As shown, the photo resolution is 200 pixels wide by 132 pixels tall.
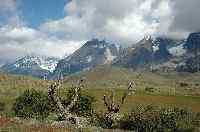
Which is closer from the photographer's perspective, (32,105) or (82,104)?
(82,104)

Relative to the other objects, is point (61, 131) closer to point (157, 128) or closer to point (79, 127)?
point (79, 127)

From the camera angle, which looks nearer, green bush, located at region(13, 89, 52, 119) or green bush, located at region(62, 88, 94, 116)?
green bush, located at region(62, 88, 94, 116)

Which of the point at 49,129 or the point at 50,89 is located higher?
the point at 50,89

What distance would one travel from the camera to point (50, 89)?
21.1 m

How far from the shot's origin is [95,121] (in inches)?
1667

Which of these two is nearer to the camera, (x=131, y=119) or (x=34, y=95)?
(x=131, y=119)

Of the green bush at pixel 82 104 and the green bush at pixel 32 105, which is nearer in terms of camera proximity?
the green bush at pixel 82 104

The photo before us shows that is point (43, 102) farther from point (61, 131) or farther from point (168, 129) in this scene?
point (61, 131)

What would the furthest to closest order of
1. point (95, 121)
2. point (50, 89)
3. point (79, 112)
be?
point (79, 112)
point (95, 121)
point (50, 89)

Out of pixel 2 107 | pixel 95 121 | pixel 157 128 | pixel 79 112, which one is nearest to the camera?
pixel 157 128

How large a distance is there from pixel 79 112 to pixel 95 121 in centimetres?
1776

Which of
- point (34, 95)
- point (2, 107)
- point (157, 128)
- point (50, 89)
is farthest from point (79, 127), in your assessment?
point (2, 107)

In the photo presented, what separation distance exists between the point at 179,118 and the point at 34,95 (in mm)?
27941

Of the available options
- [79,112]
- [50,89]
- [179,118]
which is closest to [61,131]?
[50,89]
